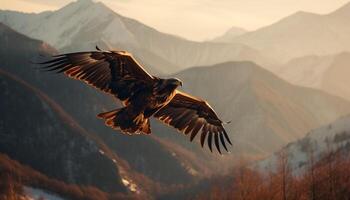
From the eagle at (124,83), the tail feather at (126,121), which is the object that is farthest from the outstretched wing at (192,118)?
the tail feather at (126,121)

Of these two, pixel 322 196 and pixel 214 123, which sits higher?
pixel 214 123

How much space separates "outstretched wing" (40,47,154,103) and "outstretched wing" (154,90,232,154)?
8.35ft

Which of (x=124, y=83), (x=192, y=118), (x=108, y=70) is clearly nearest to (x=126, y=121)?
(x=124, y=83)

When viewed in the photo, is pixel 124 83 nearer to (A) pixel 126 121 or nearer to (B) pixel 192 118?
(A) pixel 126 121

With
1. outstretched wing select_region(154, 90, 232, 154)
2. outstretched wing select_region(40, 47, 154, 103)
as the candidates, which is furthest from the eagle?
outstretched wing select_region(154, 90, 232, 154)

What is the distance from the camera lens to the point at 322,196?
3150 inches

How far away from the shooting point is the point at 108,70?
18.7 metres

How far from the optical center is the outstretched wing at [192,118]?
21.3 metres

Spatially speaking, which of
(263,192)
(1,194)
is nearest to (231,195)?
(263,192)

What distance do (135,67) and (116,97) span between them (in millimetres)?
1385

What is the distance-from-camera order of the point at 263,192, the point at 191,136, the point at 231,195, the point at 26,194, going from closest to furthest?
the point at 191,136, the point at 263,192, the point at 231,195, the point at 26,194

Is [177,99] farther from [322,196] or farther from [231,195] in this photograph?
[231,195]

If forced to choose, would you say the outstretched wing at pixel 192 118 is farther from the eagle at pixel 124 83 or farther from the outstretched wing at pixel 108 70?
the outstretched wing at pixel 108 70

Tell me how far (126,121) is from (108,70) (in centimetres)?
156
